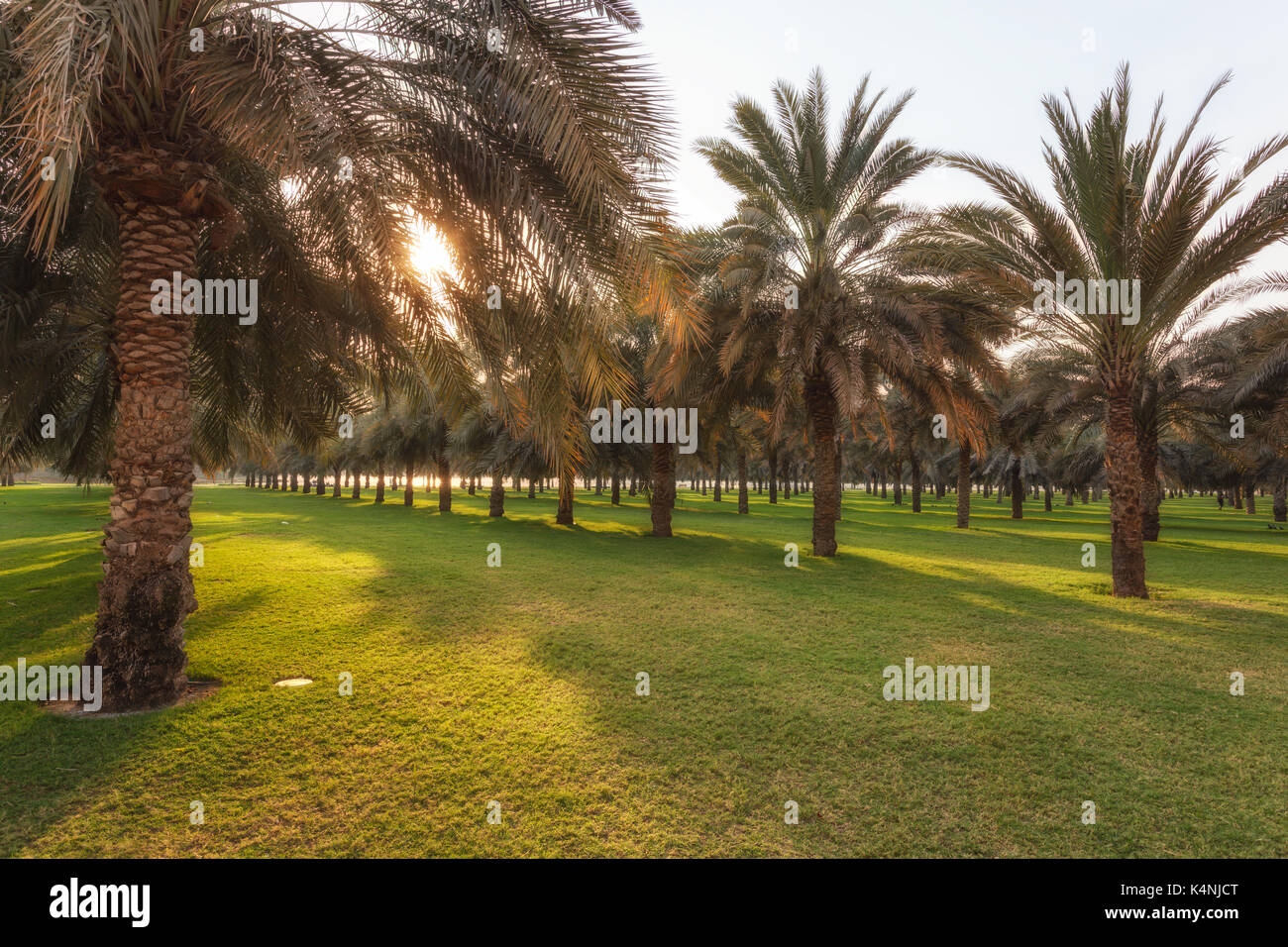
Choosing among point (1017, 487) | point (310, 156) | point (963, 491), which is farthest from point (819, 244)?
point (1017, 487)

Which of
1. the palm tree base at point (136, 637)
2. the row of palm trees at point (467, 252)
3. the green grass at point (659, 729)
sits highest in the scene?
the row of palm trees at point (467, 252)

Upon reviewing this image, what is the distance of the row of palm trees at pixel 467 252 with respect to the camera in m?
5.27

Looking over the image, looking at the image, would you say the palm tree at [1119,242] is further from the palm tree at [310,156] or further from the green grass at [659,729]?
the palm tree at [310,156]

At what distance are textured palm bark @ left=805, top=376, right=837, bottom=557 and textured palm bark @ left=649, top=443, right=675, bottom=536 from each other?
5773 mm

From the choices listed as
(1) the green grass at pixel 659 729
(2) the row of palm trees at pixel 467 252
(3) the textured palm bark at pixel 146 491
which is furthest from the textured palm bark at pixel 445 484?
(3) the textured palm bark at pixel 146 491

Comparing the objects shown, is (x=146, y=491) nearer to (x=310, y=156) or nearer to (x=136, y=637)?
(x=136, y=637)

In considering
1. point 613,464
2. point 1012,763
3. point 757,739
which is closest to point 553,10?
point 757,739

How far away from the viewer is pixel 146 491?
575cm

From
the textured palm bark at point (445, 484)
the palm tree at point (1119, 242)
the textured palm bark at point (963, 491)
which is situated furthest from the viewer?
the textured palm bark at point (445, 484)

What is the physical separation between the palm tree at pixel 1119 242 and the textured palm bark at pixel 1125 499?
Answer: 2 centimetres

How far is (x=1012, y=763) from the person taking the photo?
15.3ft
